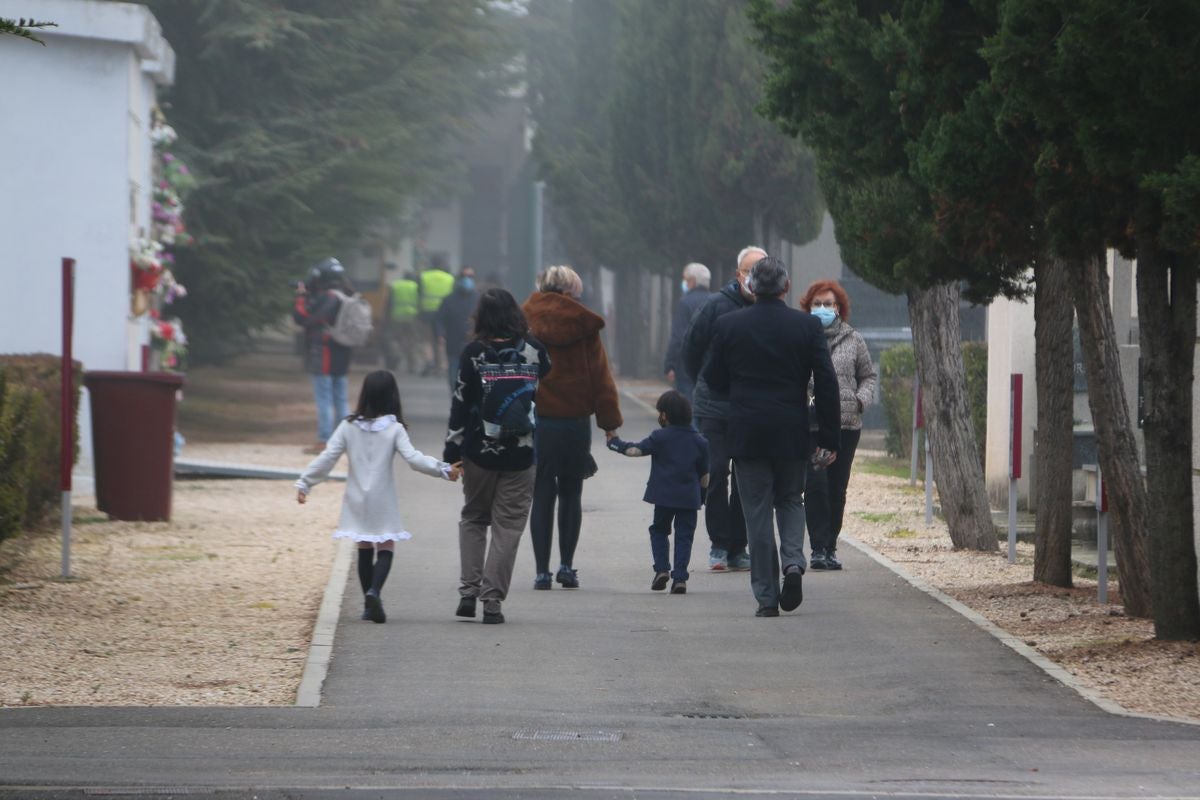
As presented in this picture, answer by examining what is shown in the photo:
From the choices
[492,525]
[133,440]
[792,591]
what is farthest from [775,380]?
[133,440]

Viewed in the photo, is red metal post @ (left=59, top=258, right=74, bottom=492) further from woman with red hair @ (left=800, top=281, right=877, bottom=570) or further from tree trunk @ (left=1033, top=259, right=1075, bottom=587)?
tree trunk @ (left=1033, top=259, right=1075, bottom=587)

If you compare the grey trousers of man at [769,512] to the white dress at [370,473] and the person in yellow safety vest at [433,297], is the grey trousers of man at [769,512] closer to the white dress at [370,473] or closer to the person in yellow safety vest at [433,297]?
the white dress at [370,473]

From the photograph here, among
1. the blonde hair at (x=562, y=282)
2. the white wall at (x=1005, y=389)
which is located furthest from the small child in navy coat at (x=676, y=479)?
the white wall at (x=1005, y=389)

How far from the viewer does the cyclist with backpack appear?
32.1ft

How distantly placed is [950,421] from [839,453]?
1864 mm

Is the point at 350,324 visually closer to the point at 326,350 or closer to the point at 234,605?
the point at 326,350

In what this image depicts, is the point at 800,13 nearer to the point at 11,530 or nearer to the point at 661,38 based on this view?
the point at 11,530

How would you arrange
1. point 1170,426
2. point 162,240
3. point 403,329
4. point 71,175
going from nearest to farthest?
1. point 1170,426
2. point 71,175
3. point 162,240
4. point 403,329

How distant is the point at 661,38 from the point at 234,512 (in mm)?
14553

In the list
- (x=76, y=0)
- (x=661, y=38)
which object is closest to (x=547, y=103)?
(x=661, y=38)

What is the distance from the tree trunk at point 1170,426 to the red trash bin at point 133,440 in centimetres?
742

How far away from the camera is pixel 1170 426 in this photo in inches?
349

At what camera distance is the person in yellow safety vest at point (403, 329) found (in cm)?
3703

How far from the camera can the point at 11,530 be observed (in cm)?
1045
